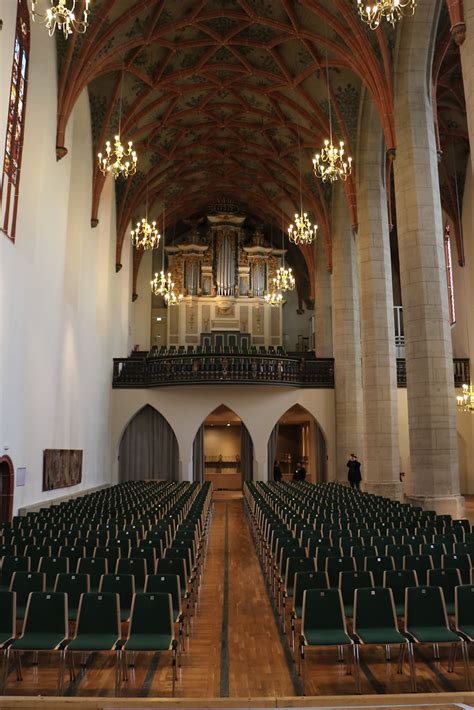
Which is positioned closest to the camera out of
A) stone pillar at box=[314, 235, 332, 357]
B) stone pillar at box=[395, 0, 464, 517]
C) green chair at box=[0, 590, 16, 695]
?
green chair at box=[0, 590, 16, 695]

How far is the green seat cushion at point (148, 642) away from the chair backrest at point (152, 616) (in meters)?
0.06

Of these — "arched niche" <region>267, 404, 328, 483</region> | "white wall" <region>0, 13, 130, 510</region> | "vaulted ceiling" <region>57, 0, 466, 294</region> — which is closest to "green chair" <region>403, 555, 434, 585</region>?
"white wall" <region>0, 13, 130, 510</region>

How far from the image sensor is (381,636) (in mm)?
5285

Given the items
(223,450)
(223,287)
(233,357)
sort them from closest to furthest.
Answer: (233,357), (223,450), (223,287)

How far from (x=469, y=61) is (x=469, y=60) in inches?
0.9

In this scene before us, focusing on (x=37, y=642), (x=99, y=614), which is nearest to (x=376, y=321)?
(x=99, y=614)

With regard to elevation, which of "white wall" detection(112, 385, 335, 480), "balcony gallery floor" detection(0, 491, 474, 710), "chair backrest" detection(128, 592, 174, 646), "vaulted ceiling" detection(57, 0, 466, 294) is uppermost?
"vaulted ceiling" detection(57, 0, 466, 294)

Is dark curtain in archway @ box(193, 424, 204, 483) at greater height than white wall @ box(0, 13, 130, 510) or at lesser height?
lesser

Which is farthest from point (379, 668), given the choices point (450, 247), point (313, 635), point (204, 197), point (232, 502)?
point (204, 197)

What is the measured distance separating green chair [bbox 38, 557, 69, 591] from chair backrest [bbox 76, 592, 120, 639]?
4.72 feet

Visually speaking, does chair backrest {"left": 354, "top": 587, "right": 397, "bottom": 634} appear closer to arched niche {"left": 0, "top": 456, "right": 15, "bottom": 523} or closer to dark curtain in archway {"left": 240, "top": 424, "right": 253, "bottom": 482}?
arched niche {"left": 0, "top": 456, "right": 15, "bottom": 523}

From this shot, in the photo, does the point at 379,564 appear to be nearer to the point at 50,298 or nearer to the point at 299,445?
the point at 50,298

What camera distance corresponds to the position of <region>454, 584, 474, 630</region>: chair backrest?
552cm

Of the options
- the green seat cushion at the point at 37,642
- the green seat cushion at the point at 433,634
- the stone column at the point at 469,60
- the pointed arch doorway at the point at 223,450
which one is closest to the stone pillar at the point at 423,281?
the stone column at the point at 469,60
